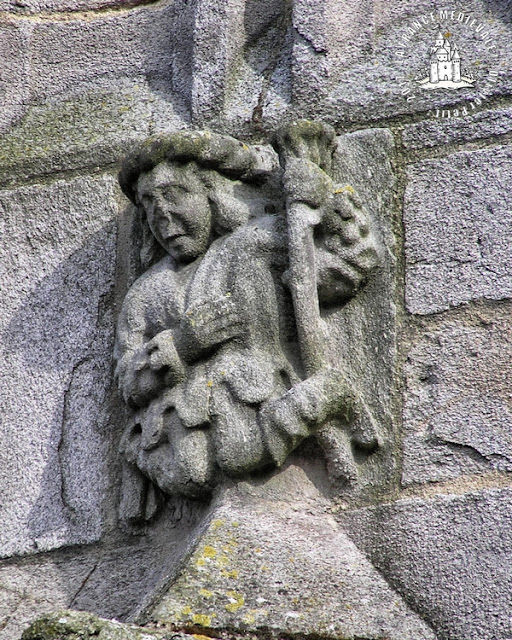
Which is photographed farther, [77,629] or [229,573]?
[229,573]

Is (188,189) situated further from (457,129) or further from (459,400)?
(459,400)

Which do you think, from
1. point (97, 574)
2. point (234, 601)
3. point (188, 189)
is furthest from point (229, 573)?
point (188, 189)

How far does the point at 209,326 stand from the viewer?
307cm

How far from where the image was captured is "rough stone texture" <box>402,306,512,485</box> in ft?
9.71

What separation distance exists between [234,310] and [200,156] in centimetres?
42

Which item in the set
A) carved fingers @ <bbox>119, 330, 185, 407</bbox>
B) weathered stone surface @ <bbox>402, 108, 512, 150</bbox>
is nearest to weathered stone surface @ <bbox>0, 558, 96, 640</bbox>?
carved fingers @ <bbox>119, 330, 185, 407</bbox>

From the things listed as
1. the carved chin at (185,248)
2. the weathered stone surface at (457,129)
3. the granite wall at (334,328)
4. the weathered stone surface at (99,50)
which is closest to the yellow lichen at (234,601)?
the granite wall at (334,328)

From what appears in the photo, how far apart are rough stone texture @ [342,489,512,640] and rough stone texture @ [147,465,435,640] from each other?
0.17ft

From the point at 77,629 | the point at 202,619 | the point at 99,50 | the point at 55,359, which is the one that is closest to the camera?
the point at 77,629

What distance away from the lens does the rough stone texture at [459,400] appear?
2.96 metres

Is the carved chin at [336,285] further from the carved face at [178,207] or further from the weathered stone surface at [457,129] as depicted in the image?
the weathered stone surface at [457,129]

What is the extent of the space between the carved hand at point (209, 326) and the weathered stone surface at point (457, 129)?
69 cm

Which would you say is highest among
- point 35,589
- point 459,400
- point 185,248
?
point 185,248

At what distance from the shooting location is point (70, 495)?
3281mm
